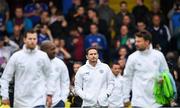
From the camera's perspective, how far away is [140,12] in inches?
819

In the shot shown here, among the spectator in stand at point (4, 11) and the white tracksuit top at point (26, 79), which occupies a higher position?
the spectator in stand at point (4, 11)

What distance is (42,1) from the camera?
866 inches

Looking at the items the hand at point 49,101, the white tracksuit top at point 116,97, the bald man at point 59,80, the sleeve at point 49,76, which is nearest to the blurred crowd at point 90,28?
the white tracksuit top at point 116,97

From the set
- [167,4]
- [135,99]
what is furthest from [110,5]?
[135,99]

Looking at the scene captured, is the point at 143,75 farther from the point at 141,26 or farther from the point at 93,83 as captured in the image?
the point at 141,26

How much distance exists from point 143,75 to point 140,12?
774cm

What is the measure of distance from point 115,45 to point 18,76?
23.0 ft

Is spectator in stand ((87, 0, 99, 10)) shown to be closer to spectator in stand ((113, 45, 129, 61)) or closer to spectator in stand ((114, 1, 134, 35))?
spectator in stand ((114, 1, 134, 35))

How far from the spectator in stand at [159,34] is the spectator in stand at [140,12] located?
47cm

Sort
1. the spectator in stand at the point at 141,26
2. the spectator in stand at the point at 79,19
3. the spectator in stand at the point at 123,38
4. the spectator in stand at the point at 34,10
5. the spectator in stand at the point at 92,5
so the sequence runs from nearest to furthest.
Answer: the spectator in stand at the point at 123,38
the spectator in stand at the point at 141,26
the spectator in stand at the point at 79,19
the spectator in stand at the point at 34,10
the spectator in stand at the point at 92,5

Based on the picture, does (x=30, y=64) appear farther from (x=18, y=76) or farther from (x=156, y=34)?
(x=156, y=34)

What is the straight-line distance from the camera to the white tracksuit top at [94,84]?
13125 mm

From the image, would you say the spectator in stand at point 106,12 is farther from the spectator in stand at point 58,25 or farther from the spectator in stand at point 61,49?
the spectator in stand at point 61,49

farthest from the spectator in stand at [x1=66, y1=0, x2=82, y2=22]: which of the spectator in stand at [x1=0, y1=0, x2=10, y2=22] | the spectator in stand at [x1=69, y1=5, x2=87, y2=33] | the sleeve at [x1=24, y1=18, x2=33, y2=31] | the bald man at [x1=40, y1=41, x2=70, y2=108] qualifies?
the bald man at [x1=40, y1=41, x2=70, y2=108]
